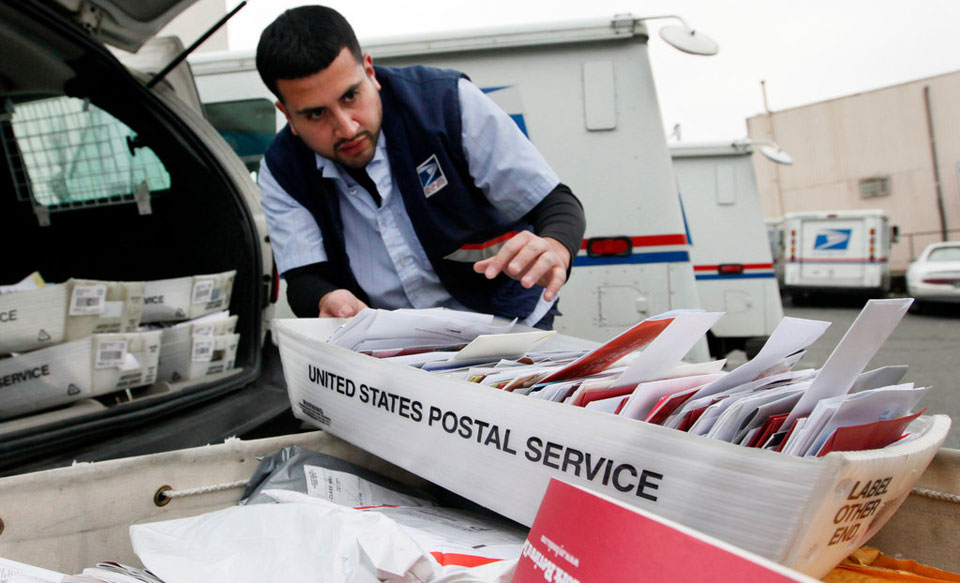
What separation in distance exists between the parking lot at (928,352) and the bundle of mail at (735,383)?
4.00ft

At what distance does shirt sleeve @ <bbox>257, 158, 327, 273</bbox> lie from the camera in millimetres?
1911

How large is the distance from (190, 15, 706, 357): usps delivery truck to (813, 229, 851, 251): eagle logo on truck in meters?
11.8

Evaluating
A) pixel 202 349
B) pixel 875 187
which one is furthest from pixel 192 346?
pixel 875 187

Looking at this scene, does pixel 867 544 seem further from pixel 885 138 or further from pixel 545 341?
pixel 885 138

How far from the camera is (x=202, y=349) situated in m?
2.51

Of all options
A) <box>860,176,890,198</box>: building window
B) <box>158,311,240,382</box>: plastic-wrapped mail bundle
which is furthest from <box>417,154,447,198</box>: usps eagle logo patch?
<box>860,176,890,198</box>: building window

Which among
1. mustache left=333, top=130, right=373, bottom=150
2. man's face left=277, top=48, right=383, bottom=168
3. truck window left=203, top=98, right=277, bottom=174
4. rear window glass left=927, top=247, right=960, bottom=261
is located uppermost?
truck window left=203, top=98, right=277, bottom=174

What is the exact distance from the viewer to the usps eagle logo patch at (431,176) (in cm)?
180

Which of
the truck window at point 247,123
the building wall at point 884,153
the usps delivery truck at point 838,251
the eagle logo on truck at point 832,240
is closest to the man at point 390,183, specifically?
the truck window at point 247,123

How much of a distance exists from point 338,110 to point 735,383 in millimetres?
1187

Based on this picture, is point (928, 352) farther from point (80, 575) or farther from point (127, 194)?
point (80, 575)

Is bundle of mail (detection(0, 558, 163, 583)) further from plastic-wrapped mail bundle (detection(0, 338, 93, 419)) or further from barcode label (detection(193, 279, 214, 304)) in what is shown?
barcode label (detection(193, 279, 214, 304))

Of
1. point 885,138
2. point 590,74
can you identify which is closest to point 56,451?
point 590,74

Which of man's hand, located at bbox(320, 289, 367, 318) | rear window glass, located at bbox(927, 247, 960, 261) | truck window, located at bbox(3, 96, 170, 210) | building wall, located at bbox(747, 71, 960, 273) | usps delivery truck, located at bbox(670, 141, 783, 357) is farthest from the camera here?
building wall, located at bbox(747, 71, 960, 273)
